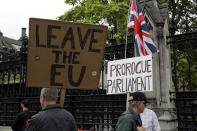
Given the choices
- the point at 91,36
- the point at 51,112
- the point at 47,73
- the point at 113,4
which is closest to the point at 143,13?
the point at 91,36

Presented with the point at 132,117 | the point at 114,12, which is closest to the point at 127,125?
the point at 132,117

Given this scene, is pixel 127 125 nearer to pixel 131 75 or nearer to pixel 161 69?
pixel 131 75

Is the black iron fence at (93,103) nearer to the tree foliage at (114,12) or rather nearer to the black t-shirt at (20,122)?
the black t-shirt at (20,122)

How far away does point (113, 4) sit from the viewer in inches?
651

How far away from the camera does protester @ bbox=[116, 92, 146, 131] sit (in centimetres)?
344

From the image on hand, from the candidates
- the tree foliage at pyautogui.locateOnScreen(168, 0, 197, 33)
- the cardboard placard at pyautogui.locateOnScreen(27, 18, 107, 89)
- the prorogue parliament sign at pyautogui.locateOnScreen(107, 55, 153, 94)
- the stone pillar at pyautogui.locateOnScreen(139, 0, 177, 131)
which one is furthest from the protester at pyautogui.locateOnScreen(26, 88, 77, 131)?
the tree foliage at pyautogui.locateOnScreen(168, 0, 197, 33)

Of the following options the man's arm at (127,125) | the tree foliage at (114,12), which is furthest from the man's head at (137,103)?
the tree foliage at (114,12)

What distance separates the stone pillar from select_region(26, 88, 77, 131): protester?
16.2 ft

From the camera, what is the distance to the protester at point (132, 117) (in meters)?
3.44

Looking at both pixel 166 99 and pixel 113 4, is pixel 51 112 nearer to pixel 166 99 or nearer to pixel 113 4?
pixel 166 99

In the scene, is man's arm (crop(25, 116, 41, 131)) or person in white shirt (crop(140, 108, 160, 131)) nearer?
man's arm (crop(25, 116, 41, 131))

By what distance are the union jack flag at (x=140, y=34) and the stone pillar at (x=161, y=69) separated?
534 millimetres

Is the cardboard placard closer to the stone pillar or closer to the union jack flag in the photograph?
the union jack flag

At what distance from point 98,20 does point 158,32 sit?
9987mm
